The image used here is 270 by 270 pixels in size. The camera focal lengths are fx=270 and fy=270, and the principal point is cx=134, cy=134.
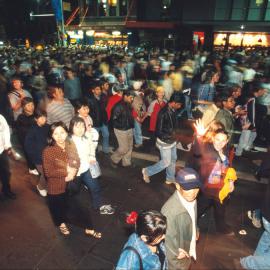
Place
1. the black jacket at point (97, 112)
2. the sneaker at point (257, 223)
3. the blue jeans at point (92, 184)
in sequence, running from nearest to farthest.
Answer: the blue jeans at point (92, 184)
the sneaker at point (257, 223)
the black jacket at point (97, 112)

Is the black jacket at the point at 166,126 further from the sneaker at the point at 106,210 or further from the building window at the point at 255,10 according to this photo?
the building window at the point at 255,10

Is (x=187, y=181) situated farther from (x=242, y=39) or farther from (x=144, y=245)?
(x=242, y=39)

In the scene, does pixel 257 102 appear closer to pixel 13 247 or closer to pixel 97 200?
pixel 97 200

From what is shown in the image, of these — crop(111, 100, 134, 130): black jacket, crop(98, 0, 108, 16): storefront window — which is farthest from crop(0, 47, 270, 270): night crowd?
crop(98, 0, 108, 16): storefront window

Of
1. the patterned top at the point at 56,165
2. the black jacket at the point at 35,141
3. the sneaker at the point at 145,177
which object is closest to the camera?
the patterned top at the point at 56,165

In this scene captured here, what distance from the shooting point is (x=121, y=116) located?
5.93 meters

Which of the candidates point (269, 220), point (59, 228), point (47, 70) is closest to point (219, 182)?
point (269, 220)

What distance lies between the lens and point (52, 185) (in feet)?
12.3

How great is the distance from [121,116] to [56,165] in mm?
2536

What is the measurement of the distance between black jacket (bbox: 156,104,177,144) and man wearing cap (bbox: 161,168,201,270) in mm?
2367

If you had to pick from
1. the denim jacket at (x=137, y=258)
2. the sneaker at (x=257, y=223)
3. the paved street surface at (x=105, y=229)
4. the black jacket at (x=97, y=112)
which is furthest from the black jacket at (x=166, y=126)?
the denim jacket at (x=137, y=258)

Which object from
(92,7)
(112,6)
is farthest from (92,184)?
(92,7)

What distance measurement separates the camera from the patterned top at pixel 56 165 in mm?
3635

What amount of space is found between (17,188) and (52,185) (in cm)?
241
